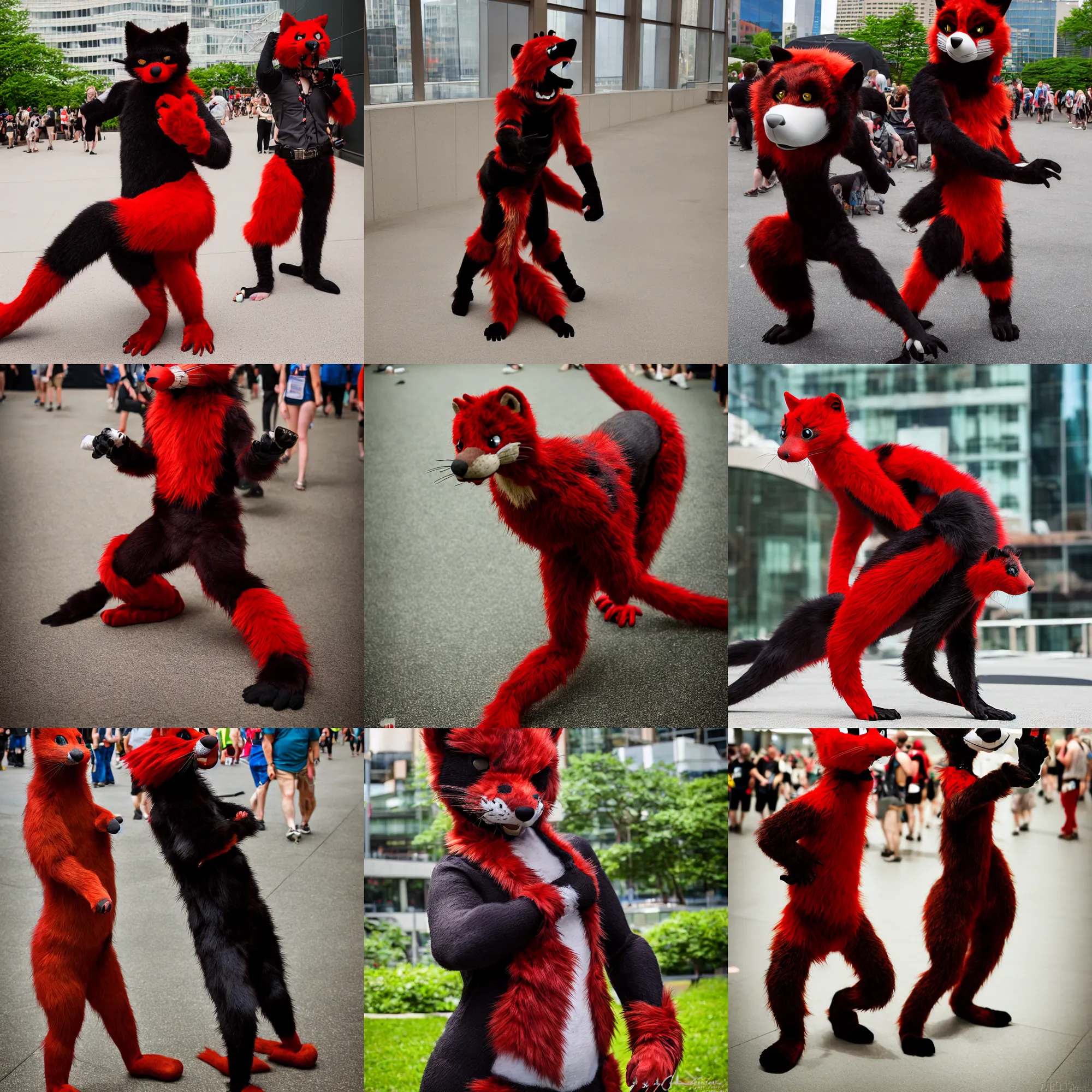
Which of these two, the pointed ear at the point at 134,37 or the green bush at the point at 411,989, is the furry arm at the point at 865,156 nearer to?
the pointed ear at the point at 134,37

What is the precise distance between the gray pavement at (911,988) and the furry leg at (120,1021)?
1697 millimetres

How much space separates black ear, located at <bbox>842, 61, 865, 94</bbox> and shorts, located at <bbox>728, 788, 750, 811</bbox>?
82.9 inches

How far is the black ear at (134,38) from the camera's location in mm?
3369

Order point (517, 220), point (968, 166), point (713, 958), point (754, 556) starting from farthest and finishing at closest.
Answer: point (754, 556) → point (713, 958) → point (517, 220) → point (968, 166)

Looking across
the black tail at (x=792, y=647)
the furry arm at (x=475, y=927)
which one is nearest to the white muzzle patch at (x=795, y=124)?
the black tail at (x=792, y=647)

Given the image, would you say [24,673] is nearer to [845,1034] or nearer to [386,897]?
[386,897]

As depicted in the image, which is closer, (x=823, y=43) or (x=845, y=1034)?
(x=823, y=43)

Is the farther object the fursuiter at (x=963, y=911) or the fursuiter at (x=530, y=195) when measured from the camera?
the fursuiter at (x=963, y=911)

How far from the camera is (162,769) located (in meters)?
3.39

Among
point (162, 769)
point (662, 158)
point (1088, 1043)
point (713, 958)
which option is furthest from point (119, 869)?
point (1088, 1043)

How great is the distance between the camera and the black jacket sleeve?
10.1ft

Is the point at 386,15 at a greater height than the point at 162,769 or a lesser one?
greater

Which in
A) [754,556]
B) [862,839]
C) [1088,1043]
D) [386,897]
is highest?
[754,556]

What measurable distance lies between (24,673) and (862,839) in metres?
2.58
